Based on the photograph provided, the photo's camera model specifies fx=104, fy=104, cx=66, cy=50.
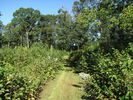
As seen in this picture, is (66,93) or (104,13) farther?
(104,13)

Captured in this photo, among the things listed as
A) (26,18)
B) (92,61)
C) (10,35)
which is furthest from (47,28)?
(92,61)

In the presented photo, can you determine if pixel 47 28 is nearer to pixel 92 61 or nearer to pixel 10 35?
pixel 10 35

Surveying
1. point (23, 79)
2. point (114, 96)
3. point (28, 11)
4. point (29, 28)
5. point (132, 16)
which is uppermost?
point (28, 11)

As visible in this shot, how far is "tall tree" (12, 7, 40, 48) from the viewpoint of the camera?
130ft

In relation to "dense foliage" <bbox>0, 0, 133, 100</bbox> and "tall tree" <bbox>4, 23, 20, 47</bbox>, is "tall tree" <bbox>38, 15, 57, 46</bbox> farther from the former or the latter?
"dense foliage" <bbox>0, 0, 133, 100</bbox>

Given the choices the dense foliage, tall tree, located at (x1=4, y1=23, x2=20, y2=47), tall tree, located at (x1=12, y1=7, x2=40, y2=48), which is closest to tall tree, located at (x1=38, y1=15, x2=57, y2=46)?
tall tree, located at (x1=12, y1=7, x2=40, y2=48)

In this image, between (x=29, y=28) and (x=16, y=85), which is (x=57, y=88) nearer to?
(x=16, y=85)

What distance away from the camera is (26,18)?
133ft

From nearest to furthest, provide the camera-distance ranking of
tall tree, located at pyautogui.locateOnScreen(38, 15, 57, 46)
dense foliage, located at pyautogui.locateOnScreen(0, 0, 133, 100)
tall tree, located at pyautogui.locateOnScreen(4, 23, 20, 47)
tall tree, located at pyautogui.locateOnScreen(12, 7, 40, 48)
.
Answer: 1. dense foliage, located at pyautogui.locateOnScreen(0, 0, 133, 100)
2. tall tree, located at pyautogui.locateOnScreen(4, 23, 20, 47)
3. tall tree, located at pyautogui.locateOnScreen(12, 7, 40, 48)
4. tall tree, located at pyautogui.locateOnScreen(38, 15, 57, 46)

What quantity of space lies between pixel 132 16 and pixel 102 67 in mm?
3881

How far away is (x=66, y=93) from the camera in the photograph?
4.79m

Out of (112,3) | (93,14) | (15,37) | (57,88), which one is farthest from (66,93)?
(15,37)

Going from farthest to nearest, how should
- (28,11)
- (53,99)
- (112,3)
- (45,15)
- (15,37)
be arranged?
(45,15) < (28,11) < (15,37) < (112,3) < (53,99)


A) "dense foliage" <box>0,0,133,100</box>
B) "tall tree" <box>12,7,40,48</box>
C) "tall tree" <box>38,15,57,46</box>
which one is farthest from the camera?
"tall tree" <box>38,15,57,46</box>
